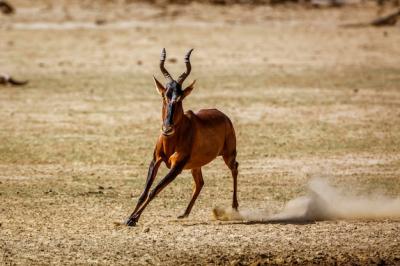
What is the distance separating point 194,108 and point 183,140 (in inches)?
372

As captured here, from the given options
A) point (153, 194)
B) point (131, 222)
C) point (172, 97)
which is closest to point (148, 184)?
point (153, 194)

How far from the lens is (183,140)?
1323 centimetres

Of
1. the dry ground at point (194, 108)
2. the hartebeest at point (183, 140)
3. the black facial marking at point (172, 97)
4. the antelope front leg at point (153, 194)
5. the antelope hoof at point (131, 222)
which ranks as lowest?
the dry ground at point (194, 108)

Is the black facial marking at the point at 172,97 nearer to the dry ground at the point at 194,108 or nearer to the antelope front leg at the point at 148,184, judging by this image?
the antelope front leg at the point at 148,184

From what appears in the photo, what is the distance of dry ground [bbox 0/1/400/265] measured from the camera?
12.3 meters

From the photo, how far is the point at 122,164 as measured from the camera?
17.6m

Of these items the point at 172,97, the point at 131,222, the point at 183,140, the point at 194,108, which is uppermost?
the point at 172,97

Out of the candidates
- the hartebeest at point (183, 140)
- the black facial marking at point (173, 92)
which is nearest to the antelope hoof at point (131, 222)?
the hartebeest at point (183, 140)

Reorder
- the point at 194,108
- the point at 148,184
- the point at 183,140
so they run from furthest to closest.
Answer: the point at 194,108 < the point at 183,140 < the point at 148,184

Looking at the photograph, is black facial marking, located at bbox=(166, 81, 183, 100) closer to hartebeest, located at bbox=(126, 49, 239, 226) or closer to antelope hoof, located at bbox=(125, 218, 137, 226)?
Answer: hartebeest, located at bbox=(126, 49, 239, 226)

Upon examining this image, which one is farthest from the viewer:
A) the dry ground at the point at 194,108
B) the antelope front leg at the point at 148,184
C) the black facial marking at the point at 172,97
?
the antelope front leg at the point at 148,184

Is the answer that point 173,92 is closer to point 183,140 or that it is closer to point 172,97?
point 172,97

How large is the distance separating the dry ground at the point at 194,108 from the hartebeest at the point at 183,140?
16.9 inches

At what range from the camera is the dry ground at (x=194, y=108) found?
12258 millimetres
